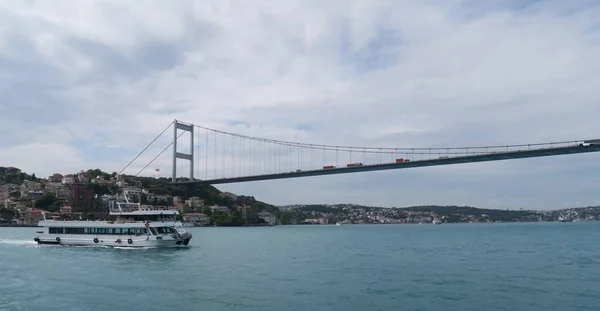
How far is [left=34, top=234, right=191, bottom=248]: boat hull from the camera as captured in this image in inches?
1299

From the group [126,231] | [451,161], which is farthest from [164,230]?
[451,161]

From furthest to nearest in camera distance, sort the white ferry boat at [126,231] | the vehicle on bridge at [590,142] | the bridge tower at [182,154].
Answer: the bridge tower at [182,154]
the vehicle on bridge at [590,142]
the white ferry boat at [126,231]

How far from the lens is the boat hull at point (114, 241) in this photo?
108ft

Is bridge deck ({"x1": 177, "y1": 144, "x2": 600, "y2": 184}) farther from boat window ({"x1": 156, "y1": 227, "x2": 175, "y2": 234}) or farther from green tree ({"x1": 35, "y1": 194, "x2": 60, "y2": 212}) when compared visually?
green tree ({"x1": 35, "y1": 194, "x2": 60, "y2": 212})

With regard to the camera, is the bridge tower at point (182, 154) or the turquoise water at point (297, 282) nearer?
the turquoise water at point (297, 282)

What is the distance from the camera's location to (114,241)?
34.3m

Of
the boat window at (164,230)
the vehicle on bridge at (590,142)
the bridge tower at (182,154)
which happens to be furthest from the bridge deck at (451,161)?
the boat window at (164,230)

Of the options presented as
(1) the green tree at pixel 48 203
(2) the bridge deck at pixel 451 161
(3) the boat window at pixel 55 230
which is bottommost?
(3) the boat window at pixel 55 230

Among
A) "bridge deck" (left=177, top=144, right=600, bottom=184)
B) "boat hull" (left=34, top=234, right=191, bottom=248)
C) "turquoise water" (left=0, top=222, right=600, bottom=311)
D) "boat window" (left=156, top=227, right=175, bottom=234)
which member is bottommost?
"turquoise water" (left=0, top=222, right=600, bottom=311)

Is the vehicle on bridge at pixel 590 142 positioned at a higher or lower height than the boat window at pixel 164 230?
higher

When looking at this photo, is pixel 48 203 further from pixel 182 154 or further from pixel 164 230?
pixel 164 230

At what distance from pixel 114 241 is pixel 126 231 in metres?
0.93

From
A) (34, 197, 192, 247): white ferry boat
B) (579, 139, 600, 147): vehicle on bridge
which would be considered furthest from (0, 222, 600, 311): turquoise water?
(579, 139, 600, 147): vehicle on bridge

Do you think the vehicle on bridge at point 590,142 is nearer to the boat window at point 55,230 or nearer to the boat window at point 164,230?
the boat window at point 164,230
